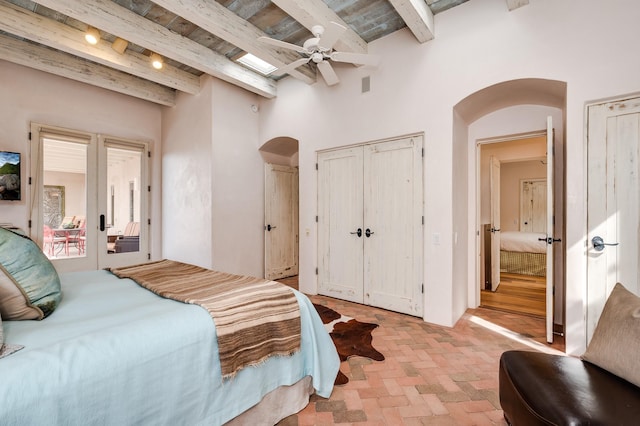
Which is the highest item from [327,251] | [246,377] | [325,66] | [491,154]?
[325,66]

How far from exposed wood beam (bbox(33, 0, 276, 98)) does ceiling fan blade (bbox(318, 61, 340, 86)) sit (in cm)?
126

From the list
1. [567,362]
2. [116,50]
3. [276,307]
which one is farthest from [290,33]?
[567,362]

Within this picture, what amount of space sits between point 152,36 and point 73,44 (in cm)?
101

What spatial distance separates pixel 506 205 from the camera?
8055mm

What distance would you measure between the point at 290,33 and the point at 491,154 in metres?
3.41

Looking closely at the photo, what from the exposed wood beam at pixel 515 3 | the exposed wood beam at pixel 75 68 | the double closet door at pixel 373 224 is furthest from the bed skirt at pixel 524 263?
the exposed wood beam at pixel 75 68

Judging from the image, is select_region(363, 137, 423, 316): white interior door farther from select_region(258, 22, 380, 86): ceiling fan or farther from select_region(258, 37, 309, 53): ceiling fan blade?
select_region(258, 37, 309, 53): ceiling fan blade

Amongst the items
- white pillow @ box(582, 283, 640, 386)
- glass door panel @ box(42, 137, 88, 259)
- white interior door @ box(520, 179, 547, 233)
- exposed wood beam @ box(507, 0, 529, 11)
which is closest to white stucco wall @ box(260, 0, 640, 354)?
exposed wood beam @ box(507, 0, 529, 11)

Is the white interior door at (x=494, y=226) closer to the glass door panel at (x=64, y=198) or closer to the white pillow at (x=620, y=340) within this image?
the white pillow at (x=620, y=340)

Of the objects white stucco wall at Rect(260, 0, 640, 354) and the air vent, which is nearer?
white stucco wall at Rect(260, 0, 640, 354)

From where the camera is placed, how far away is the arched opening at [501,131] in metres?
2.99

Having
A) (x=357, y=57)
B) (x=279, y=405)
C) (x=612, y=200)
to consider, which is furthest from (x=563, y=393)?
(x=357, y=57)

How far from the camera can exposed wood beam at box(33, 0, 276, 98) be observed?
108 inches

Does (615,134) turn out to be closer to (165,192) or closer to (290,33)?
(290,33)
